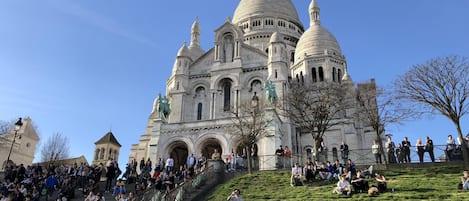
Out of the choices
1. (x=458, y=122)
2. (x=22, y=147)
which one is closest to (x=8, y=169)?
(x=458, y=122)

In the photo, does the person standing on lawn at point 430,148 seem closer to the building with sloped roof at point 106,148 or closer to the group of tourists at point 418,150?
the group of tourists at point 418,150

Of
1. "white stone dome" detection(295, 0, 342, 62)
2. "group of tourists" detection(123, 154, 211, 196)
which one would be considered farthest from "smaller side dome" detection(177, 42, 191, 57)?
"group of tourists" detection(123, 154, 211, 196)

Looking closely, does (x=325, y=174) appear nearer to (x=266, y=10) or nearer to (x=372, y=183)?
(x=372, y=183)

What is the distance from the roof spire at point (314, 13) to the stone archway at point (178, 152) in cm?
2685

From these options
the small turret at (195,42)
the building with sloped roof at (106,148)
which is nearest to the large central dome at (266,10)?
the small turret at (195,42)

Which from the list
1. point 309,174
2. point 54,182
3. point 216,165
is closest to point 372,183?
point 309,174

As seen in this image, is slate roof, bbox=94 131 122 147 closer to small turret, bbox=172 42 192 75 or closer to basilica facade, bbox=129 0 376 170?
basilica facade, bbox=129 0 376 170

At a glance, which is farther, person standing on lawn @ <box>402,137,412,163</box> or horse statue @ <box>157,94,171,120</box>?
horse statue @ <box>157,94,171,120</box>

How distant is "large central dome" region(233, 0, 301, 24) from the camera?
57.9 m

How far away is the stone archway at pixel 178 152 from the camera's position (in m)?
33.8

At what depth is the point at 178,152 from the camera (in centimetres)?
3609

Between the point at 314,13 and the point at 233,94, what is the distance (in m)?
22.1

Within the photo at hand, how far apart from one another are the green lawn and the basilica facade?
17.8 ft

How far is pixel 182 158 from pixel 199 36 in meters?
23.2
